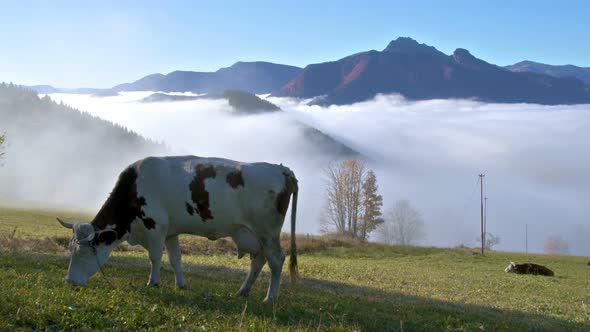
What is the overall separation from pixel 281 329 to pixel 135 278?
681 cm

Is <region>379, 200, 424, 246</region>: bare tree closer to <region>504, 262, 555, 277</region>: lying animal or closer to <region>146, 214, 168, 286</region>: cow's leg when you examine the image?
<region>504, 262, 555, 277</region>: lying animal

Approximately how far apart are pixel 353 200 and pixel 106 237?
117524 mm

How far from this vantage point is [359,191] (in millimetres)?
127875

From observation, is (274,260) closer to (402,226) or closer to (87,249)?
(87,249)

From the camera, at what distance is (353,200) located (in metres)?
129

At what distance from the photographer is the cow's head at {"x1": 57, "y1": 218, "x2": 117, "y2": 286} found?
478 inches

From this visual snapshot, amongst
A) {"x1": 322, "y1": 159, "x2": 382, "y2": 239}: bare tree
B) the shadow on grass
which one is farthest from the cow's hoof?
{"x1": 322, "y1": 159, "x2": 382, "y2": 239}: bare tree

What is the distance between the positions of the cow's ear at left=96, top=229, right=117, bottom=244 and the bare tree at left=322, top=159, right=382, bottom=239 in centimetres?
10919

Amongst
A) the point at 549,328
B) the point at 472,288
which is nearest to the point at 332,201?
the point at 472,288

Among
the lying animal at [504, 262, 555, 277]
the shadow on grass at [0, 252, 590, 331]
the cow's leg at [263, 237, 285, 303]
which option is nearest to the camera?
the shadow on grass at [0, 252, 590, 331]

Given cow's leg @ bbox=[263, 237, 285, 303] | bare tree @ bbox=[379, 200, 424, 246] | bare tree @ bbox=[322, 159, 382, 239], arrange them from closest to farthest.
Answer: cow's leg @ bbox=[263, 237, 285, 303], bare tree @ bbox=[322, 159, 382, 239], bare tree @ bbox=[379, 200, 424, 246]

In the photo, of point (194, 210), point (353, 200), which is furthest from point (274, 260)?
point (353, 200)

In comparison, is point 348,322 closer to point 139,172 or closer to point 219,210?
point 219,210

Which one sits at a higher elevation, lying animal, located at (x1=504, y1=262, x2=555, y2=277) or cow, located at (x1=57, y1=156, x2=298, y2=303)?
cow, located at (x1=57, y1=156, x2=298, y2=303)
